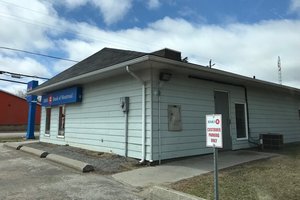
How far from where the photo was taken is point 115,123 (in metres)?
9.89

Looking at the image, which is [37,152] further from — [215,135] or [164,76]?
[215,135]

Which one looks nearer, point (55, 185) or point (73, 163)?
point (55, 185)

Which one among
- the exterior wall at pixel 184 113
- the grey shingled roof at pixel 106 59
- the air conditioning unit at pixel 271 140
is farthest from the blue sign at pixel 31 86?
the air conditioning unit at pixel 271 140

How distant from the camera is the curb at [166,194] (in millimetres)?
4999

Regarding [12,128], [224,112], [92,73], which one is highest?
[92,73]

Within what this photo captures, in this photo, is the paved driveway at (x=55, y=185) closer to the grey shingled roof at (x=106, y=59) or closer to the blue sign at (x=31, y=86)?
the grey shingled roof at (x=106, y=59)

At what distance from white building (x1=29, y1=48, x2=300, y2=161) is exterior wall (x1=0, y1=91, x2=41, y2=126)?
83.7ft

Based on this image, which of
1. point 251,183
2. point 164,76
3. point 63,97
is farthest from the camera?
point 63,97

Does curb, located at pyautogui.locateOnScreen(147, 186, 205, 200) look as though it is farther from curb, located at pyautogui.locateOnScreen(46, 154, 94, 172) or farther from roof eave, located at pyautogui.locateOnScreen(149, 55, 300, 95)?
roof eave, located at pyautogui.locateOnScreen(149, 55, 300, 95)

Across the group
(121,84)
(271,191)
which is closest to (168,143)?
(121,84)

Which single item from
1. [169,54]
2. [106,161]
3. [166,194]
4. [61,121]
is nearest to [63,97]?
[61,121]

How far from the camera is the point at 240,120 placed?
39.7 feet

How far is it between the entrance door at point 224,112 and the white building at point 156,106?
0.13 ft

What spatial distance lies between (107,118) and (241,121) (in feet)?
18.7
